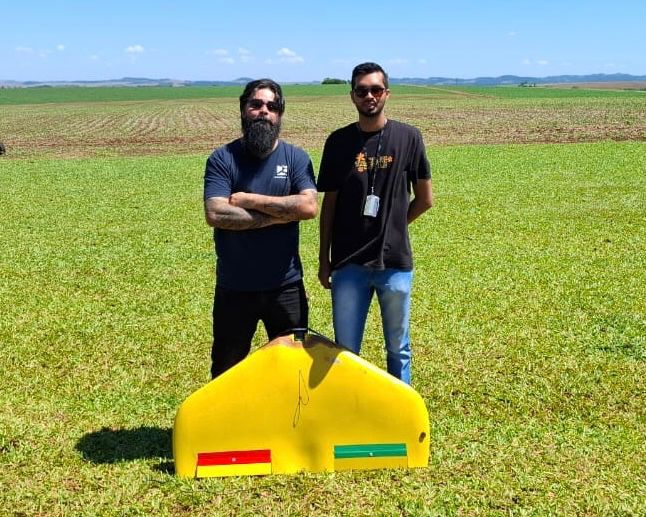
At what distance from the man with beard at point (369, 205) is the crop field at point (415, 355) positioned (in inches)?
33.0

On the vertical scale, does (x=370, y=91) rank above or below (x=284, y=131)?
above

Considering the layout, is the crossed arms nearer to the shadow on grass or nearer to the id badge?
the id badge

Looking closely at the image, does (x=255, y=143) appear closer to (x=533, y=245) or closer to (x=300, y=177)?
(x=300, y=177)

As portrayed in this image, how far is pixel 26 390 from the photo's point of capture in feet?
17.6

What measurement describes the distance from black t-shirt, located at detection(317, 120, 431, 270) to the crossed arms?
0.28 meters

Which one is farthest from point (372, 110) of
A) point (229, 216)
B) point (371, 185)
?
point (229, 216)

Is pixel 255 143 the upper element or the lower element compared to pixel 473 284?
upper

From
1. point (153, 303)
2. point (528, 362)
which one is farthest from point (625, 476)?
point (153, 303)

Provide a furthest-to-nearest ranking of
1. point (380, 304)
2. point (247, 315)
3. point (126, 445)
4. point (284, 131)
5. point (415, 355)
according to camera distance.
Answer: point (284, 131) → point (415, 355) → point (126, 445) → point (380, 304) → point (247, 315)

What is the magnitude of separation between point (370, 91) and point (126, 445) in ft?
9.43

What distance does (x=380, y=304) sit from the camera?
166 inches

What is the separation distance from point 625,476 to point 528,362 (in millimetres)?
1904

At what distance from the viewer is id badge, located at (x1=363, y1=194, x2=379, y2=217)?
12.7ft

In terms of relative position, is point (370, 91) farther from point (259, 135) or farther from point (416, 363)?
point (416, 363)
